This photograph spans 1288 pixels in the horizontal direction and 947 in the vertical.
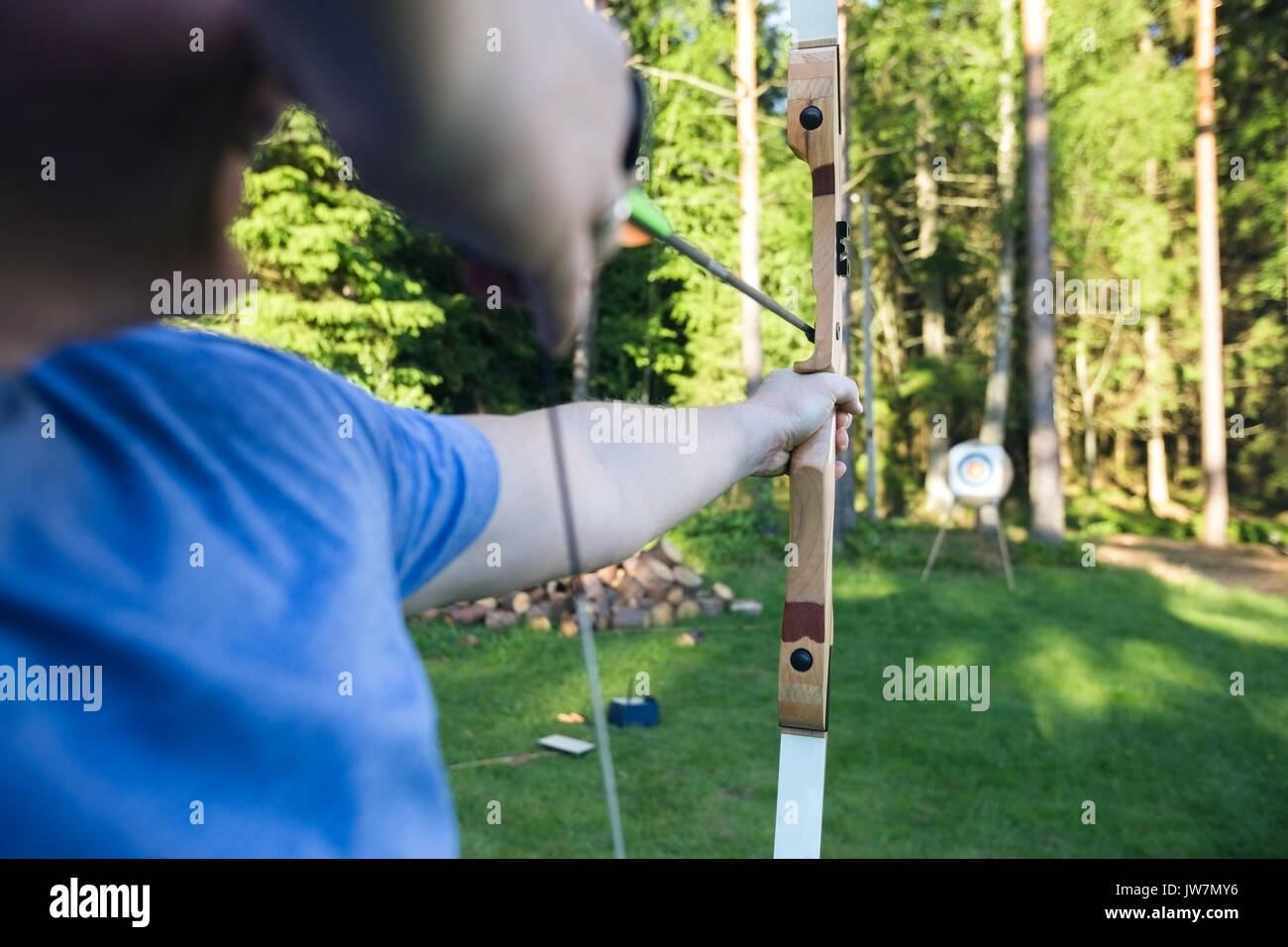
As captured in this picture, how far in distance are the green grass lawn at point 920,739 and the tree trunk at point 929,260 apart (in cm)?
784

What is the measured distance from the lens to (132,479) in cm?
42

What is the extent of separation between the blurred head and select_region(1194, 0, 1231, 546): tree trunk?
38.1 ft

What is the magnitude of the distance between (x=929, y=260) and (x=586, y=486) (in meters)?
15.0

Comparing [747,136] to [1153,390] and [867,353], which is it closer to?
[867,353]

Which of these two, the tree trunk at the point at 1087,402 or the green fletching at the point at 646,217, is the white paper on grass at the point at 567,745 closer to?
the green fletching at the point at 646,217

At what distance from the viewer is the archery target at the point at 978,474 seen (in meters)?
8.00

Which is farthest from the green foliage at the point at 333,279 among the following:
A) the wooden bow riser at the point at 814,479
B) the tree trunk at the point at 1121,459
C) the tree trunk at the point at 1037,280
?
the tree trunk at the point at 1121,459

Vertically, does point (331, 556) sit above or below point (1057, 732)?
above

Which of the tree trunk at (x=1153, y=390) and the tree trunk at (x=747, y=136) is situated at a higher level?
the tree trunk at (x=747, y=136)

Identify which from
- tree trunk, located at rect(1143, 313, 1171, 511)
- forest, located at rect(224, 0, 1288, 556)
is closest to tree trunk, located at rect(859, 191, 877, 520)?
forest, located at rect(224, 0, 1288, 556)
